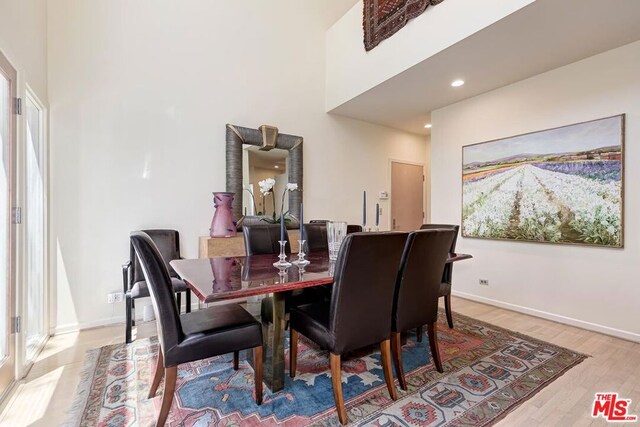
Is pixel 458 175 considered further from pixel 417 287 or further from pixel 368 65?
pixel 417 287

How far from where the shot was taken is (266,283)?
4.61 feet

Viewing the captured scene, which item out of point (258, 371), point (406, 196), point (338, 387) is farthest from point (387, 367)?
point (406, 196)

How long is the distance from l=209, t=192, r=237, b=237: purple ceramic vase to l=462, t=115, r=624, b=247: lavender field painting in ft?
9.65

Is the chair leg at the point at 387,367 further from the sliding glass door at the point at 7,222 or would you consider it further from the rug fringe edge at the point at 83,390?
the sliding glass door at the point at 7,222

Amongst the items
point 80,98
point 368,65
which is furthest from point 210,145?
point 368,65

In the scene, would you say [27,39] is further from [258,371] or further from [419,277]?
[419,277]

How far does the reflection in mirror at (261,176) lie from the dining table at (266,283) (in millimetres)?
1566

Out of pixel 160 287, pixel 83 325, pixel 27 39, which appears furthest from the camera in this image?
pixel 83 325

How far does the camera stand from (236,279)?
1.50 meters

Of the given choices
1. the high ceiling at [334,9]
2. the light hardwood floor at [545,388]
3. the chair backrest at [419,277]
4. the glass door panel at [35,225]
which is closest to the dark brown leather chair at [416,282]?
the chair backrest at [419,277]

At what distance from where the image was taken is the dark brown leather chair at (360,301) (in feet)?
4.78

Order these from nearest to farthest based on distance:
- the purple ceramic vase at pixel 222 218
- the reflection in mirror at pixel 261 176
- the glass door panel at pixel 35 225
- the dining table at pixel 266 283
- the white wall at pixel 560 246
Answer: the dining table at pixel 266 283 → the glass door panel at pixel 35 225 → the white wall at pixel 560 246 → the purple ceramic vase at pixel 222 218 → the reflection in mirror at pixel 261 176

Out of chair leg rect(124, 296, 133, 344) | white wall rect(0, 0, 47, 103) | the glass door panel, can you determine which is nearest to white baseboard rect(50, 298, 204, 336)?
the glass door panel

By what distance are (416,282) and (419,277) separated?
37mm
